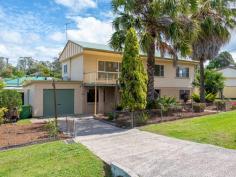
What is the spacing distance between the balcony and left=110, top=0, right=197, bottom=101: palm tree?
14.5 ft

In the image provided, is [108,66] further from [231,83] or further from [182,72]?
[231,83]

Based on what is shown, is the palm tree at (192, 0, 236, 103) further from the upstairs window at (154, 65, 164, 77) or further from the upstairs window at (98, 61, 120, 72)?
the upstairs window at (98, 61, 120, 72)

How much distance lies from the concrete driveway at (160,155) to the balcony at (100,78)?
8.84 m

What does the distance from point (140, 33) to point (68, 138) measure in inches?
343

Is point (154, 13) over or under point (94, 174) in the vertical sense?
over

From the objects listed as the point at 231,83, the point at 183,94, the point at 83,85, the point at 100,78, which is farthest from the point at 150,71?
the point at 231,83

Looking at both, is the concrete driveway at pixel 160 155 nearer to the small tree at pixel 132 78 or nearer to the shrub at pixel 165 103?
the small tree at pixel 132 78

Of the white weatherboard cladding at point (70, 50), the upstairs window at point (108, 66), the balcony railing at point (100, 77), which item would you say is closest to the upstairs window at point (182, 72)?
the upstairs window at point (108, 66)

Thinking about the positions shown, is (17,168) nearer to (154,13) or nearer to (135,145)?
(135,145)

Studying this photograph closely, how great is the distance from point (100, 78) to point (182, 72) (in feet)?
36.7

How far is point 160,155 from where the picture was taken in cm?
769

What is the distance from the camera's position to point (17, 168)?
740 cm

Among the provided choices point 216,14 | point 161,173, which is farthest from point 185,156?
point 216,14

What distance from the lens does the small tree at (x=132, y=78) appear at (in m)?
13.8
